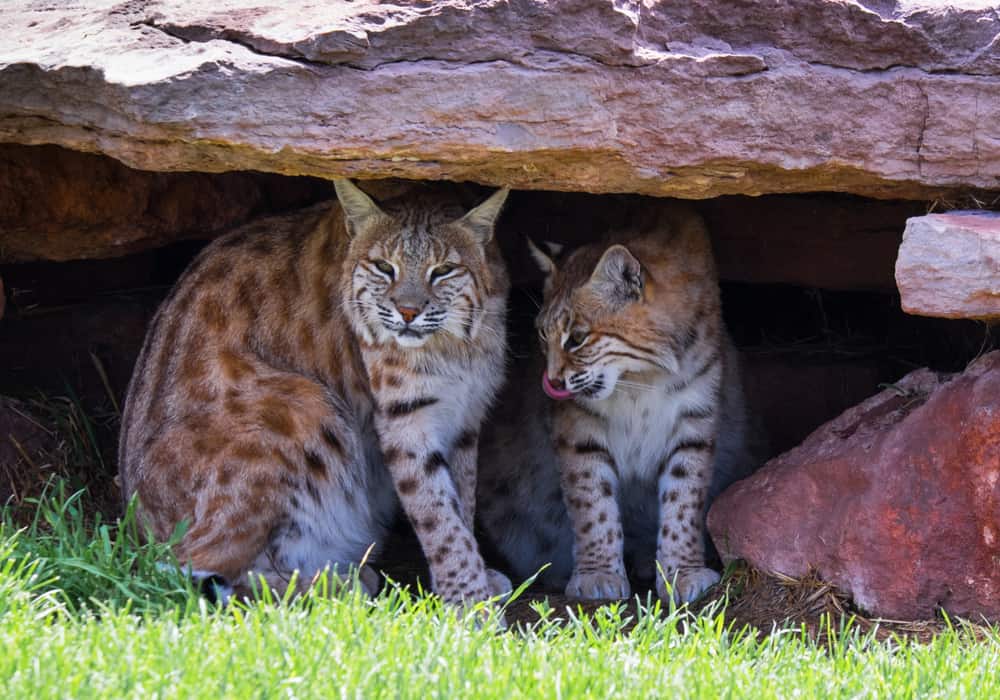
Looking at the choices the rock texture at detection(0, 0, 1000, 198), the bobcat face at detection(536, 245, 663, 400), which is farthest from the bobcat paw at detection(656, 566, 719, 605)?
the rock texture at detection(0, 0, 1000, 198)

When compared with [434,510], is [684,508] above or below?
→ below

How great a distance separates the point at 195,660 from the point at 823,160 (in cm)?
238

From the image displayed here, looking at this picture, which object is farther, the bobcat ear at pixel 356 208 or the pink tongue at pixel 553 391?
the pink tongue at pixel 553 391

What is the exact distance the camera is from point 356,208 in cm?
461

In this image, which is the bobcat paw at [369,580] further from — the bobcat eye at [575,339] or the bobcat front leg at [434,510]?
the bobcat eye at [575,339]

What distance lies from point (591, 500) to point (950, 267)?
1.76 metres

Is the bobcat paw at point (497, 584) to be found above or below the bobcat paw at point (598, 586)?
above

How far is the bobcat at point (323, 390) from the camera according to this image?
4.37 m

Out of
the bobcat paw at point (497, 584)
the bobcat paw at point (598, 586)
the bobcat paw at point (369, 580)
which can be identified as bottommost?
the bobcat paw at point (598, 586)

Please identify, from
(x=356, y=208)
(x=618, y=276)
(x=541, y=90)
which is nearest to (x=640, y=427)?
(x=618, y=276)

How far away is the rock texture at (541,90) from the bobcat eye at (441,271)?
616 millimetres

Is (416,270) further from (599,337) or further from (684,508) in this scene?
(684,508)

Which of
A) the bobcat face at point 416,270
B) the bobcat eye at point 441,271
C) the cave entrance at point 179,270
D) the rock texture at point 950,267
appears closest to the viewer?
the rock texture at point 950,267

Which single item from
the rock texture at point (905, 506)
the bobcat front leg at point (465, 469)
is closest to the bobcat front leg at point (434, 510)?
the bobcat front leg at point (465, 469)
